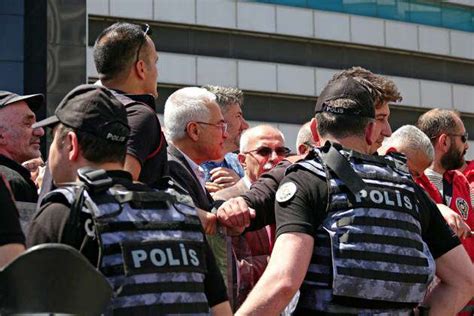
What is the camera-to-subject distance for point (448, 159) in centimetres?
768

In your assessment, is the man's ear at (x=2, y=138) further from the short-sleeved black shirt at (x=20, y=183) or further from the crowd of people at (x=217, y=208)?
the short-sleeved black shirt at (x=20, y=183)

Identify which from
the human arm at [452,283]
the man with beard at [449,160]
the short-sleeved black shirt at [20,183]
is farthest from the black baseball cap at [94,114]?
the man with beard at [449,160]

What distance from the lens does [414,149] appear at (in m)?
6.35

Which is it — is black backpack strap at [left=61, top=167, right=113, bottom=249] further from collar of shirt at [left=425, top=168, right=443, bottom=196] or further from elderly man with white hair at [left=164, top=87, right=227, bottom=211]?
collar of shirt at [left=425, top=168, right=443, bottom=196]

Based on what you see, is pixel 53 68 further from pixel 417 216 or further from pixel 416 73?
pixel 417 216

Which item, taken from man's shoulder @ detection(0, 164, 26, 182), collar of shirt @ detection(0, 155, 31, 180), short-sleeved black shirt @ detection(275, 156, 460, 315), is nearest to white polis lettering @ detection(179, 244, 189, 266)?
short-sleeved black shirt @ detection(275, 156, 460, 315)

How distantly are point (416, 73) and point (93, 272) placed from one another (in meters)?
35.8

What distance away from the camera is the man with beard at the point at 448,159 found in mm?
7375

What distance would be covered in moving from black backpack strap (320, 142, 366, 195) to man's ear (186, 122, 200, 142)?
110 centimetres

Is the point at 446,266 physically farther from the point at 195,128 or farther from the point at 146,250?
the point at 146,250

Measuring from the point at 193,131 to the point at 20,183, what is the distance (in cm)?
93

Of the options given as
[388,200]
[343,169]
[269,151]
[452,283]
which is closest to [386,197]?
[388,200]

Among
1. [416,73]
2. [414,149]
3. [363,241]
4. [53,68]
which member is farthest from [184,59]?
[363,241]

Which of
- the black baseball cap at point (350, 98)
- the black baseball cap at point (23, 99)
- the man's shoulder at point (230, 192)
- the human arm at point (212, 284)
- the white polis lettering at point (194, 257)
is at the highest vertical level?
the black baseball cap at point (23, 99)
